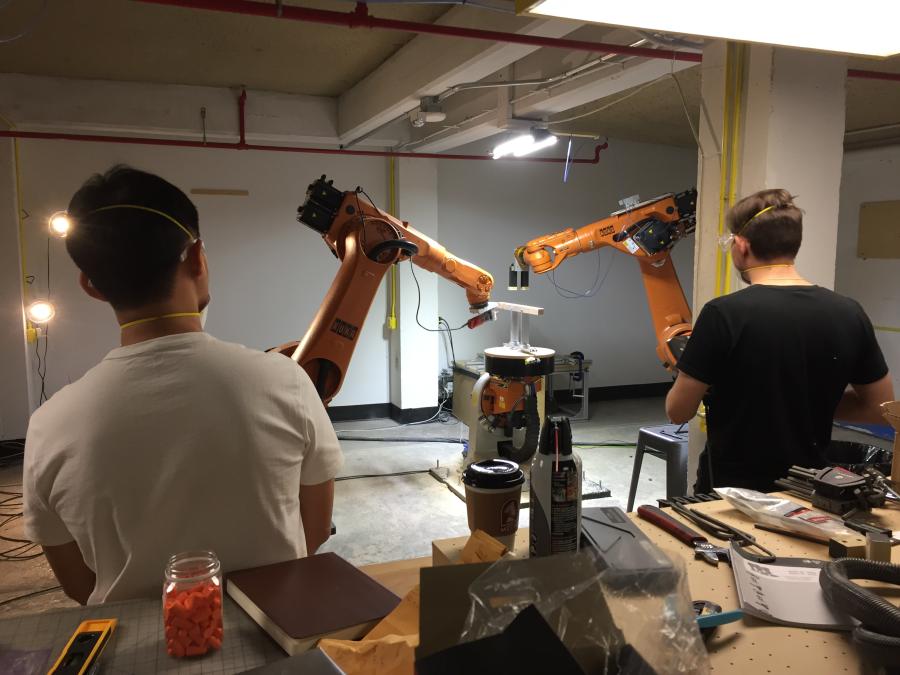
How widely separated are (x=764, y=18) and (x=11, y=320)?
5.45 m

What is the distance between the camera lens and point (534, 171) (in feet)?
21.1

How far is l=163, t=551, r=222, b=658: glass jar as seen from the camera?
86 centimetres

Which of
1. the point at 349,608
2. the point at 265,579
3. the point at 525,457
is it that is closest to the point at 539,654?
the point at 349,608

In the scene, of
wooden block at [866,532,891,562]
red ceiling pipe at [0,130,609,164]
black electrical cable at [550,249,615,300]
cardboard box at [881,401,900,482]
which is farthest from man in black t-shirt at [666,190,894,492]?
black electrical cable at [550,249,615,300]

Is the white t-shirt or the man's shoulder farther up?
the man's shoulder

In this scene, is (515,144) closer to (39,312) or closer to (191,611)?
(39,312)

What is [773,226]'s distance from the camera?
178cm

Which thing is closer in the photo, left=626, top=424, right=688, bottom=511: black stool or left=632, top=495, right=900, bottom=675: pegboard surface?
left=632, top=495, right=900, bottom=675: pegboard surface

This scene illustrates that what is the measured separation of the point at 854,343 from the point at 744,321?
0.32m

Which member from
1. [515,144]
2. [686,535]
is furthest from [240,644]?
[515,144]

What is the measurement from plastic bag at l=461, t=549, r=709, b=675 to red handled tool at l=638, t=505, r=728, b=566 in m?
0.49

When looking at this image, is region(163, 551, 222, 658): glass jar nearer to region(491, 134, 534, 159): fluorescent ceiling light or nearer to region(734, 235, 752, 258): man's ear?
region(734, 235, 752, 258): man's ear

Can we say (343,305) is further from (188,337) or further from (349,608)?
(349,608)

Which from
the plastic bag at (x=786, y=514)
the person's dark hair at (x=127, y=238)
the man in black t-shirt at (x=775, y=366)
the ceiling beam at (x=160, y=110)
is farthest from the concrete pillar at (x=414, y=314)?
the person's dark hair at (x=127, y=238)
